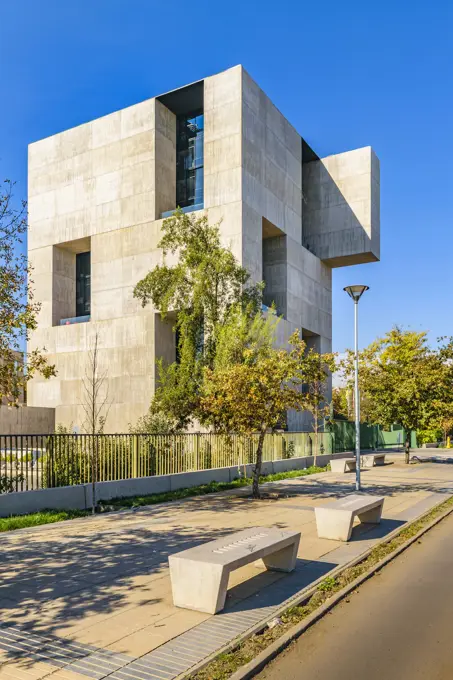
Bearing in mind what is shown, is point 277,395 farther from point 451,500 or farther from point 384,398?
point 384,398

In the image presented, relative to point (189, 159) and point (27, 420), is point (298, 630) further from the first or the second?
point (189, 159)

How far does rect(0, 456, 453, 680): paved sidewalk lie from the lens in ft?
17.3

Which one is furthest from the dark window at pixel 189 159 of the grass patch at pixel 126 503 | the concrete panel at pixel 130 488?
the concrete panel at pixel 130 488

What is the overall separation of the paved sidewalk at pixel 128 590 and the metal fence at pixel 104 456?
1.84 meters

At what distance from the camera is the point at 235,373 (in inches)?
622

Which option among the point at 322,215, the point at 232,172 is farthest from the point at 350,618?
the point at 322,215

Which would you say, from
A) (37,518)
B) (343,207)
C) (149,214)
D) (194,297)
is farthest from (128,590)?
(343,207)

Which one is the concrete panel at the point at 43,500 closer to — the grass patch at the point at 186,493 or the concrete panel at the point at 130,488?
the concrete panel at the point at 130,488

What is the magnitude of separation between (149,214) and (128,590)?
3035 centimetres

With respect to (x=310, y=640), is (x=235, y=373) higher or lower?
higher

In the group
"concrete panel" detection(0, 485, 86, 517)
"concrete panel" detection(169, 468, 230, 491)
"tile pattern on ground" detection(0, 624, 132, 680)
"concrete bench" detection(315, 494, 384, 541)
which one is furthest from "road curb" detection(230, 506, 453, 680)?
"concrete panel" detection(169, 468, 230, 491)

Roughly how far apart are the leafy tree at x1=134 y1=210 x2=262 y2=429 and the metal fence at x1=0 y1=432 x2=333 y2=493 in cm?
616

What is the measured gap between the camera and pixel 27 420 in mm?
35812

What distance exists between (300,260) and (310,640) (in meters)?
36.1
